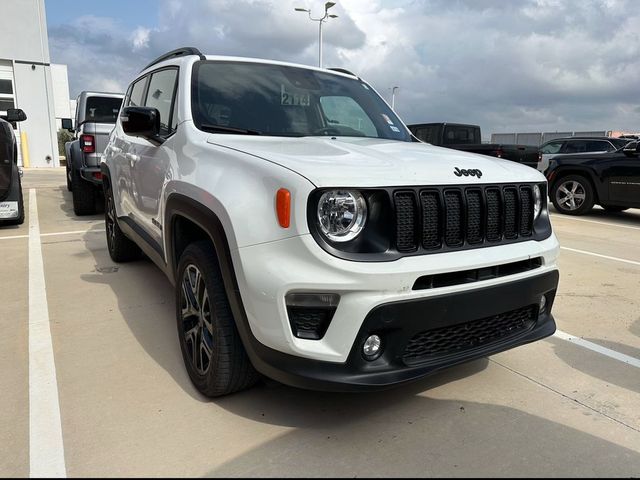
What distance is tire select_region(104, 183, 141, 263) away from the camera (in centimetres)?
509

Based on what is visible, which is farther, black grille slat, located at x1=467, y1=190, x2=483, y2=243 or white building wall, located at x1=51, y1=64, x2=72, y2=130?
white building wall, located at x1=51, y1=64, x2=72, y2=130

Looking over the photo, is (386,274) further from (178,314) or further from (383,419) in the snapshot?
(178,314)

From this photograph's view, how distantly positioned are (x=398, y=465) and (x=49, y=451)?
1.54 metres

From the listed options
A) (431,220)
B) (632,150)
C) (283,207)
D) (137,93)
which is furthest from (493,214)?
(632,150)

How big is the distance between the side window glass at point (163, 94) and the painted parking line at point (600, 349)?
316 centimetres

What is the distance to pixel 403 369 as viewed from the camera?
2146 millimetres

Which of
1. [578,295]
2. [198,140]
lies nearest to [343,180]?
[198,140]

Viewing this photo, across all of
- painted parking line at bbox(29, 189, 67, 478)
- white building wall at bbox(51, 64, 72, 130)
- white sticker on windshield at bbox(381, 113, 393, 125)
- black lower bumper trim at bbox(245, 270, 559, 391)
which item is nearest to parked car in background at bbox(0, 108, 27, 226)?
painted parking line at bbox(29, 189, 67, 478)

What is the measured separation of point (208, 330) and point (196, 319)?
221 mm

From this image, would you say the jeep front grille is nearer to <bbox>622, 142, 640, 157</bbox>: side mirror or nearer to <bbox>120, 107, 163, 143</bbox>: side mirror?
<bbox>120, 107, 163, 143</bbox>: side mirror

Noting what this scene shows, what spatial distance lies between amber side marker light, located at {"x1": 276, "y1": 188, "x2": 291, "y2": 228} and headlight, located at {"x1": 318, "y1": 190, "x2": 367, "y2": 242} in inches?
5.1

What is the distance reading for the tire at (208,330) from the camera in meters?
2.35

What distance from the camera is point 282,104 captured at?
3.31 metres

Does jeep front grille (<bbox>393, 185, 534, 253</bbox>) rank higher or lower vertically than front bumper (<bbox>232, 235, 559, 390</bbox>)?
higher
